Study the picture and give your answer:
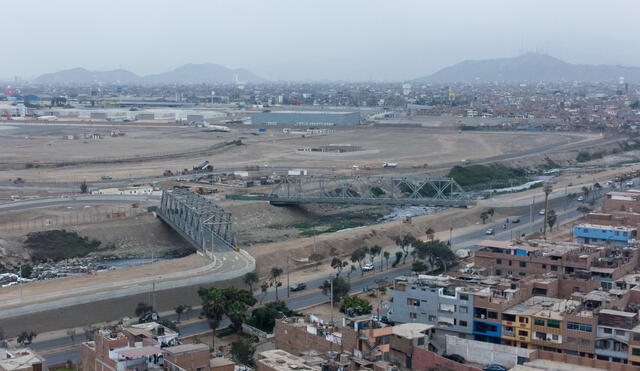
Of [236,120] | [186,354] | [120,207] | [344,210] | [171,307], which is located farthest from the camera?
[236,120]

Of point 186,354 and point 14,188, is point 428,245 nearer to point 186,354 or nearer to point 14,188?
point 186,354

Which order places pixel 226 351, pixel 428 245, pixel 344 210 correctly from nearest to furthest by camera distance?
pixel 226 351, pixel 428 245, pixel 344 210

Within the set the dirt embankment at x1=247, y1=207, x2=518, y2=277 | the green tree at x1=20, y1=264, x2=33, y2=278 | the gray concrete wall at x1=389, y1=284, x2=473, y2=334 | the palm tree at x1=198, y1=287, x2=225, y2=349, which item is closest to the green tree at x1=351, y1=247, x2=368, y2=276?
the dirt embankment at x1=247, y1=207, x2=518, y2=277

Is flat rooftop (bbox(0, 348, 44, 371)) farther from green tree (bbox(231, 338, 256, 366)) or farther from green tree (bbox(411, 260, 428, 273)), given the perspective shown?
green tree (bbox(411, 260, 428, 273))

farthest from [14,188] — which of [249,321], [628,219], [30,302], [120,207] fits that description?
[628,219]

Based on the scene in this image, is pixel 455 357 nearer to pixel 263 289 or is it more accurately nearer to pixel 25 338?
pixel 263 289

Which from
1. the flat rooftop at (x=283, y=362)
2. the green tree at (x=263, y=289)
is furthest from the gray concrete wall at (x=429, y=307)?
the green tree at (x=263, y=289)

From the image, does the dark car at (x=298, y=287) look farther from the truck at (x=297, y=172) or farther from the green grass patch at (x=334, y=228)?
the truck at (x=297, y=172)
